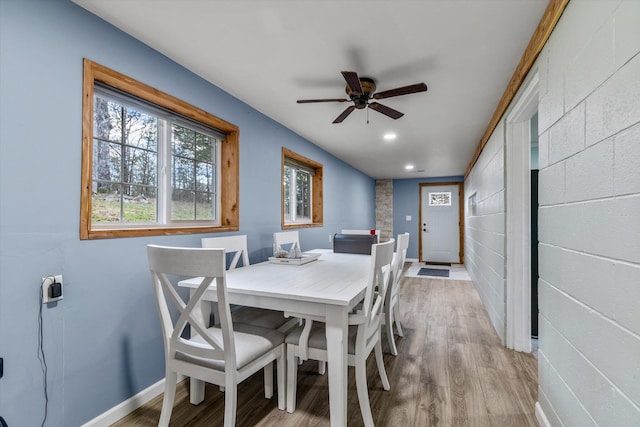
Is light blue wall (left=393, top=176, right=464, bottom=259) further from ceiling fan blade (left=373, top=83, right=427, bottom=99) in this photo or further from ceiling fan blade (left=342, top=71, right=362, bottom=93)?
ceiling fan blade (left=342, top=71, right=362, bottom=93)

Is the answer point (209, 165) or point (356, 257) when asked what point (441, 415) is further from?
point (209, 165)

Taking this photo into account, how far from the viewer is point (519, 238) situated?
2518 millimetres

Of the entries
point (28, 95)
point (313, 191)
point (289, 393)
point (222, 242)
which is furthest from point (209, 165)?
point (313, 191)

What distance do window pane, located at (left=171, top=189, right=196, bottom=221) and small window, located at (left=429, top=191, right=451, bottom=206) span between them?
6487mm

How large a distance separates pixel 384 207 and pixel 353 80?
6288 mm

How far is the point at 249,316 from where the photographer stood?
6.62 ft

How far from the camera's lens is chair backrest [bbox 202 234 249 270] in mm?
2271

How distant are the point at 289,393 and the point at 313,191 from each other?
10.9 feet

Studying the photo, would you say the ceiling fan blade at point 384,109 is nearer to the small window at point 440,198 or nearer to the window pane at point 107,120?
the window pane at point 107,120

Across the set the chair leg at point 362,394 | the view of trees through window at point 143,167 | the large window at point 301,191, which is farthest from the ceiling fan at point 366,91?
the chair leg at point 362,394

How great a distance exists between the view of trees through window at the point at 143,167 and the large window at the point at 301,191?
48.0 inches

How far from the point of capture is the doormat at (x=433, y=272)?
19.7 feet

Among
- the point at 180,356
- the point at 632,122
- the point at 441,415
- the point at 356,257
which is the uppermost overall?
the point at 632,122

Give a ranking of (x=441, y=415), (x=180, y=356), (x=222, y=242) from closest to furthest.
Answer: (x=180, y=356) < (x=441, y=415) < (x=222, y=242)
